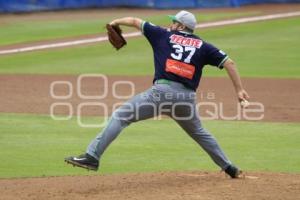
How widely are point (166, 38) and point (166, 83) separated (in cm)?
49

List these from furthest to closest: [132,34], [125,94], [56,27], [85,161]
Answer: [56,27] < [132,34] < [125,94] < [85,161]

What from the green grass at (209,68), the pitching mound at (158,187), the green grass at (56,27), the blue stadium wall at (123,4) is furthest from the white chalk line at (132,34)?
the pitching mound at (158,187)

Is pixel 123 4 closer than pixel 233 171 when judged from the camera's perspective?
No

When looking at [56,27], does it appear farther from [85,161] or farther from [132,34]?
[85,161]

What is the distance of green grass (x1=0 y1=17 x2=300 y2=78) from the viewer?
20.4 meters

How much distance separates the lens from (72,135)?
1271 cm

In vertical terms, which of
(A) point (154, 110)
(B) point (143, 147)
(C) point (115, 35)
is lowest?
(B) point (143, 147)

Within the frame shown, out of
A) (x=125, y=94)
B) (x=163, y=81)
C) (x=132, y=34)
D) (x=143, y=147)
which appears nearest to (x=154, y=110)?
(x=163, y=81)

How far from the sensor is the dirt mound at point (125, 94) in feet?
49.1

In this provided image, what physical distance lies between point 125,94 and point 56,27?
1179 cm

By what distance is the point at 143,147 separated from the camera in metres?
11.7

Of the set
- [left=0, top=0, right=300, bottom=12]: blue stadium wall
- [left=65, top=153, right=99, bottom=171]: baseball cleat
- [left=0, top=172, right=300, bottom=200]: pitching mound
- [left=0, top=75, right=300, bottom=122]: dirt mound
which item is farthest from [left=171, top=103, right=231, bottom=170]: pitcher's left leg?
[left=0, top=0, right=300, bottom=12]: blue stadium wall

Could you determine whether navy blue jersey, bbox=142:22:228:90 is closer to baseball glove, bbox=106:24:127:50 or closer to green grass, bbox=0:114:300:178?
baseball glove, bbox=106:24:127:50

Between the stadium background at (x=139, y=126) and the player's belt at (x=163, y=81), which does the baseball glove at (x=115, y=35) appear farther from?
the stadium background at (x=139, y=126)
